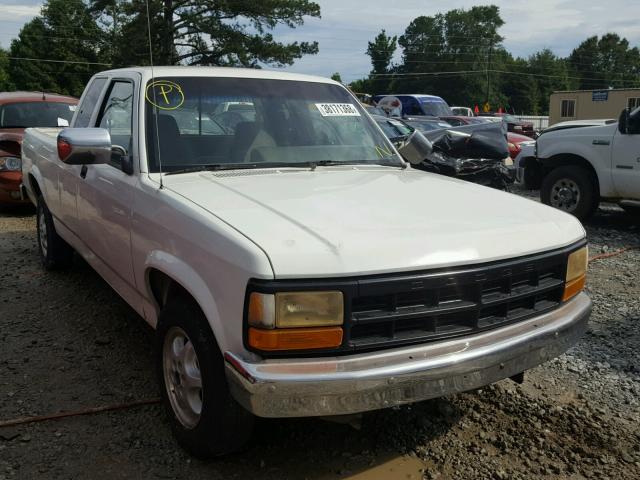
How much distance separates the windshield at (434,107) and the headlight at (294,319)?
91.4 feet

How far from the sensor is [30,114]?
29.1 ft

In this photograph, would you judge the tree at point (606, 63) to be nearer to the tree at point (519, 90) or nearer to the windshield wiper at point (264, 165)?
the tree at point (519, 90)

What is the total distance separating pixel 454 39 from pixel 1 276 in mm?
103863

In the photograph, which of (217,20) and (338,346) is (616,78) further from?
(338,346)

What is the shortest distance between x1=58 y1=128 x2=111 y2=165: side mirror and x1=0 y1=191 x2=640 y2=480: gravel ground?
1.30 meters

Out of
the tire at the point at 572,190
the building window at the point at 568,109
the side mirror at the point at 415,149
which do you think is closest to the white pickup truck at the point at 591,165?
the tire at the point at 572,190

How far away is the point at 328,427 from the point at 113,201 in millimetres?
1702

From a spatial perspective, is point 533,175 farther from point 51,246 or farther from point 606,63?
point 606,63

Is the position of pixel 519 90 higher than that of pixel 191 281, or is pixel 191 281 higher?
pixel 519 90

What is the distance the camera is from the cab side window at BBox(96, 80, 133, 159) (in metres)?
3.49

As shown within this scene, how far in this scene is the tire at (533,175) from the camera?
927 centimetres

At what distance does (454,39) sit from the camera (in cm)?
10062

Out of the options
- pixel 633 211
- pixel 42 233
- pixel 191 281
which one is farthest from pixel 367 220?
pixel 633 211

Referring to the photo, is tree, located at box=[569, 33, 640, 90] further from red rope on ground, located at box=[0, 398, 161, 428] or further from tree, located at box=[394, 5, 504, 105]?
red rope on ground, located at box=[0, 398, 161, 428]
